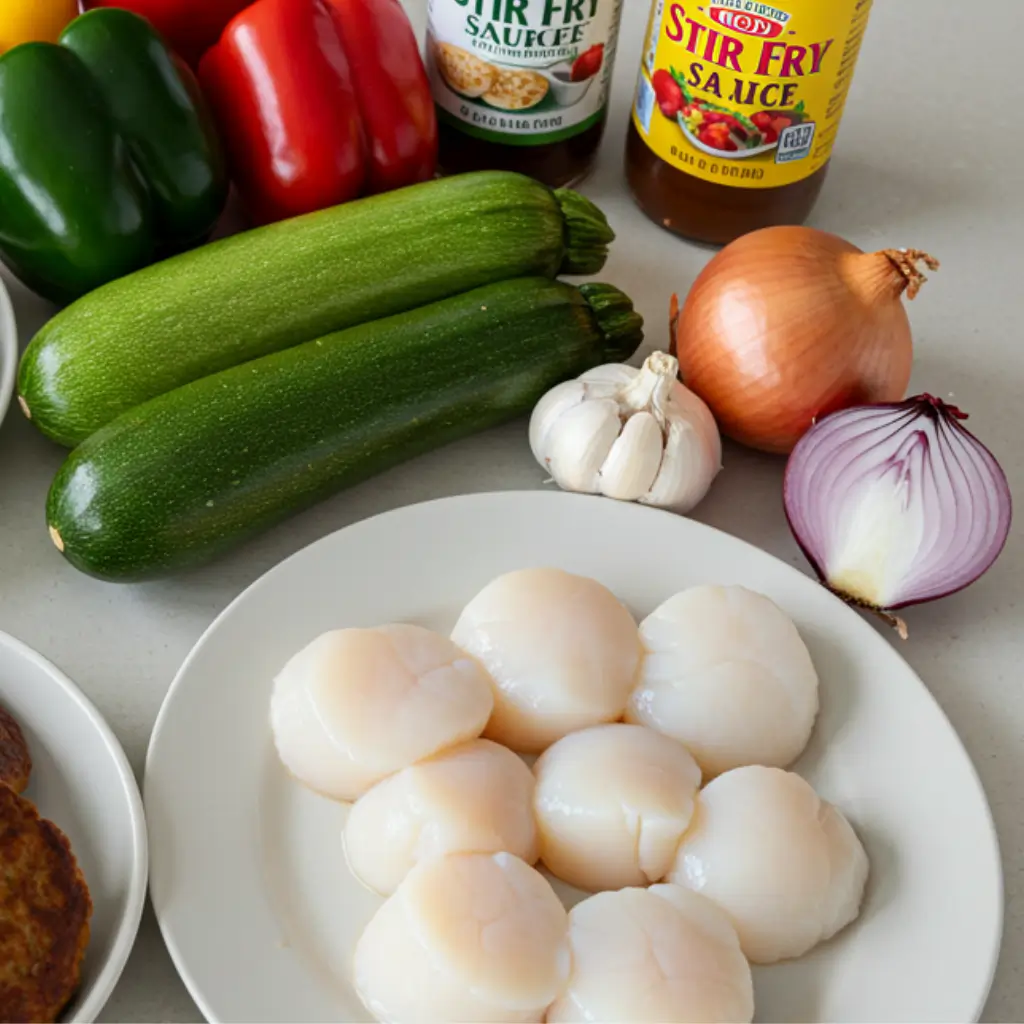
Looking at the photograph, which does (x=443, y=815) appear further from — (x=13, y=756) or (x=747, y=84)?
(x=747, y=84)

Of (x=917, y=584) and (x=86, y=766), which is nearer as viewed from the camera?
(x=86, y=766)

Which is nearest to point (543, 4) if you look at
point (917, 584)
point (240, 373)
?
point (240, 373)

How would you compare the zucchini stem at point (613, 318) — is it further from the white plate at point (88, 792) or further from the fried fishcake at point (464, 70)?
the white plate at point (88, 792)

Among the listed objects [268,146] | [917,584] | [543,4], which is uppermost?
[543,4]

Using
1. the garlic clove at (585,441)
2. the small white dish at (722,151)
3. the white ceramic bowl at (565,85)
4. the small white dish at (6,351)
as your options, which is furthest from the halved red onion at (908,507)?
the small white dish at (6,351)

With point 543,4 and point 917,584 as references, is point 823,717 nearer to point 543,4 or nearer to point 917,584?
point 917,584

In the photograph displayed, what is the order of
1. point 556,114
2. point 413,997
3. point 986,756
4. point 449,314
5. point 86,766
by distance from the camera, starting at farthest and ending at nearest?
point 556,114 < point 449,314 < point 986,756 < point 86,766 < point 413,997

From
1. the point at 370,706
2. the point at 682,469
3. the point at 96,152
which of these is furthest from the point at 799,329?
the point at 96,152

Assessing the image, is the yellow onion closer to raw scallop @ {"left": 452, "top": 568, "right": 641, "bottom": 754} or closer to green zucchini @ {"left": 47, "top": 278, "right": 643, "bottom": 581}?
green zucchini @ {"left": 47, "top": 278, "right": 643, "bottom": 581}
